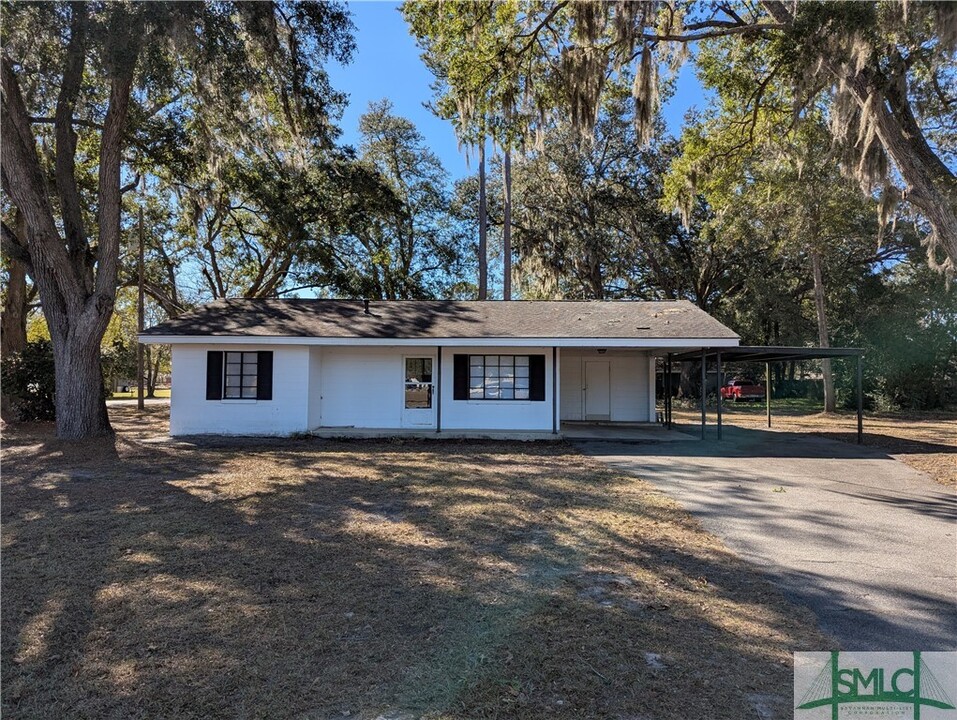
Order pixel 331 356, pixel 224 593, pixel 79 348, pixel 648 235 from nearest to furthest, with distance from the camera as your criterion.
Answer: pixel 224 593 → pixel 79 348 → pixel 331 356 → pixel 648 235

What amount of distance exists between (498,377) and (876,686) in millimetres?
11431

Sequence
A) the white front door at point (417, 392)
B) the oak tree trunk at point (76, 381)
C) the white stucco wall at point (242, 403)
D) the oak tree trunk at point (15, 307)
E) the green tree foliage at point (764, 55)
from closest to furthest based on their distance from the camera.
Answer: the green tree foliage at point (764, 55), the oak tree trunk at point (76, 381), the white stucco wall at point (242, 403), the white front door at point (417, 392), the oak tree trunk at point (15, 307)

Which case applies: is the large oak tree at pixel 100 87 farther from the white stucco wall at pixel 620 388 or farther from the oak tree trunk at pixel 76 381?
the white stucco wall at pixel 620 388

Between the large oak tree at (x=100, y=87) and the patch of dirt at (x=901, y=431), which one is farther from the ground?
the large oak tree at (x=100, y=87)

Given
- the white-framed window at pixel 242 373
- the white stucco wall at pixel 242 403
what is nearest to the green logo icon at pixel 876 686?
the white stucco wall at pixel 242 403

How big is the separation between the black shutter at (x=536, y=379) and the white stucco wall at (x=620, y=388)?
10.5 ft

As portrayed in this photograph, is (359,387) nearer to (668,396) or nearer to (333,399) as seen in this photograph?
(333,399)

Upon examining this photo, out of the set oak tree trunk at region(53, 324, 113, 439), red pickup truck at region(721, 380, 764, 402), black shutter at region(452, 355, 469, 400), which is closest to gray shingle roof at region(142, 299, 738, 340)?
black shutter at region(452, 355, 469, 400)

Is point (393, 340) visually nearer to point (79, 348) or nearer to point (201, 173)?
point (79, 348)

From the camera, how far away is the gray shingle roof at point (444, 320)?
13664 mm

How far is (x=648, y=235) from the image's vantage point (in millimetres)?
25531

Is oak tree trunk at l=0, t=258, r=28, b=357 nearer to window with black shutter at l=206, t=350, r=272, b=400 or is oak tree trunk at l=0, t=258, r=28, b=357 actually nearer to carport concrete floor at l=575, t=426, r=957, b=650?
window with black shutter at l=206, t=350, r=272, b=400

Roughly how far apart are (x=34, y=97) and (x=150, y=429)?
8.22 m

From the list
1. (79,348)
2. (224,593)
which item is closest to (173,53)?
(79,348)
